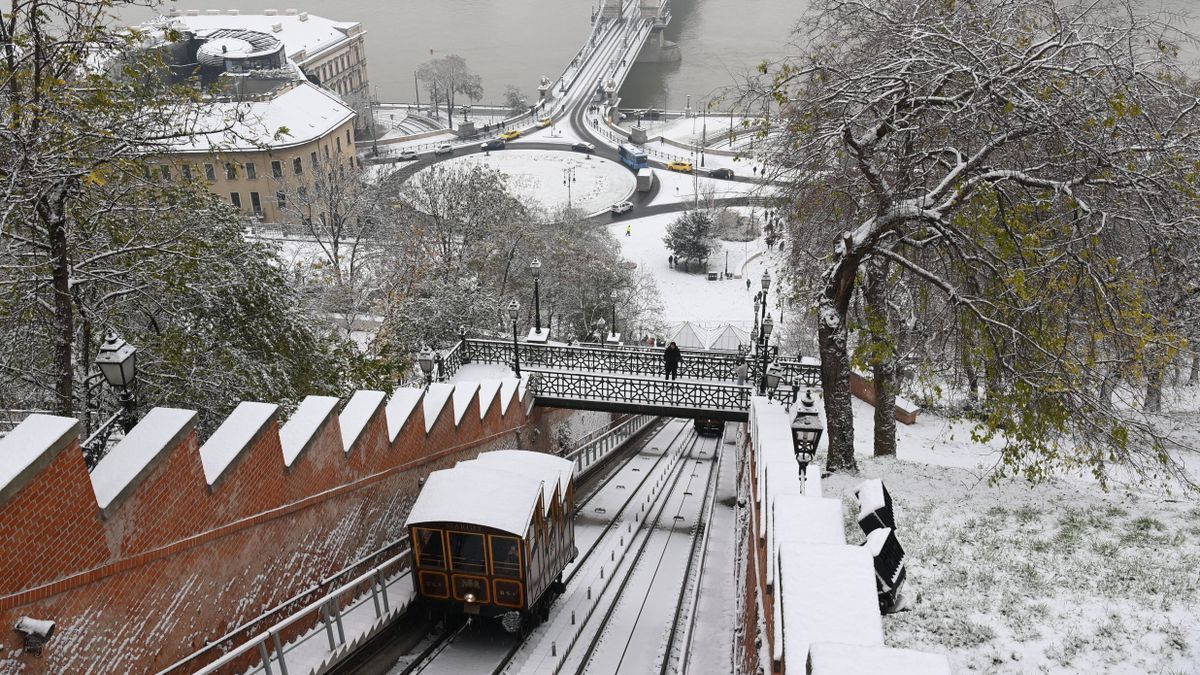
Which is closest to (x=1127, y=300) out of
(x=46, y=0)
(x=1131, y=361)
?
(x=1131, y=361)

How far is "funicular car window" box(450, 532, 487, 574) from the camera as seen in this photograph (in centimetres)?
1084

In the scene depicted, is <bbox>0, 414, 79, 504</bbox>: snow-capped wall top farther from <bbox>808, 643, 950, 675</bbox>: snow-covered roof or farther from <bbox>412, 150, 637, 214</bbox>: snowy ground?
<bbox>412, 150, 637, 214</bbox>: snowy ground

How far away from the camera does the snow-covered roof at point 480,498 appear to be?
10.8 m

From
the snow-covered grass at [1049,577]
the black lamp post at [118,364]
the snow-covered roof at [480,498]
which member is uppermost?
the black lamp post at [118,364]

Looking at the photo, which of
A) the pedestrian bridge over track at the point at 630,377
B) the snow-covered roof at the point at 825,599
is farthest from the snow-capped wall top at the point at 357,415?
the pedestrian bridge over track at the point at 630,377

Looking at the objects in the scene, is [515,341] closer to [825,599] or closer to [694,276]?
[825,599]

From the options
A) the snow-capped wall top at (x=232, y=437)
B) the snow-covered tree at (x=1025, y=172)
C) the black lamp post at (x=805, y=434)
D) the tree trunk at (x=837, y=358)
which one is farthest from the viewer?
the tree trunk at (x=837, y=358)

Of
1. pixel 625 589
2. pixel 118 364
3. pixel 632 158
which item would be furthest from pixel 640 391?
pixel 632 158

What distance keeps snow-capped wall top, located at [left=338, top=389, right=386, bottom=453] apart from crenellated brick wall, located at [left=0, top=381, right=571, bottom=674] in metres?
0.06

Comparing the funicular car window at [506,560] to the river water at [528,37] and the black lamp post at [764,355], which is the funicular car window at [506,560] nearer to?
the black lamp post at [764,355]

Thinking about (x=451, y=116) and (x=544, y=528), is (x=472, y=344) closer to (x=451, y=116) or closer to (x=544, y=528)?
(x=544, y=528)

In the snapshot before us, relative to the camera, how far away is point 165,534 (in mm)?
7750

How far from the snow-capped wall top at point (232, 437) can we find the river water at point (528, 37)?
8669cm

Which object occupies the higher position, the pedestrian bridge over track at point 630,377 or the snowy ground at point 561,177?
the snowy ground at point 561,177
